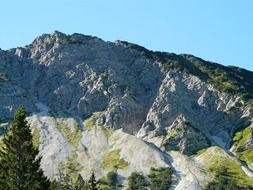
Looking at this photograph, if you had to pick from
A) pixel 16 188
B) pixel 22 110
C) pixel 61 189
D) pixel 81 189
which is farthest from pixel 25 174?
pixel 61 189

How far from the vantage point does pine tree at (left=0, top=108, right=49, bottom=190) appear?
207ft

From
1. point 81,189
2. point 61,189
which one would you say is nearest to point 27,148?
point 81,189

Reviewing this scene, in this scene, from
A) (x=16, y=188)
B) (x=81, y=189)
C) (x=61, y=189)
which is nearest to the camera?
(x=16, y=188)

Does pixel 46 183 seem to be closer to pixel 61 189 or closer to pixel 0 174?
pixel 0 174

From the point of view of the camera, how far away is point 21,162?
2537 inches

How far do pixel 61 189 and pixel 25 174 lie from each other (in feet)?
310

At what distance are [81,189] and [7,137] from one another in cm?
7353

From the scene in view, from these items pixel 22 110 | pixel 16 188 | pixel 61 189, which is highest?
pixel 22 110

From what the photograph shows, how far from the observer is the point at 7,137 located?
65938 mm

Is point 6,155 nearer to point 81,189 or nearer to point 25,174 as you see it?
point 25,174

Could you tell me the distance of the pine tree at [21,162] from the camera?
63062mm

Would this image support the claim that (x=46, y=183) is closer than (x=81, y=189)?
Yes

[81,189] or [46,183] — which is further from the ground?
[46,183]

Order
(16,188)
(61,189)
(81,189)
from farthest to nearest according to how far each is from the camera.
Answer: (61,189) → (81,189) → (16,188)
